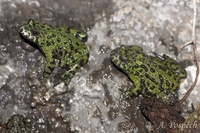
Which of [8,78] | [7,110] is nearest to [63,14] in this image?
[8,78]

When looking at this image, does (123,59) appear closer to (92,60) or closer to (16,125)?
(92,60)

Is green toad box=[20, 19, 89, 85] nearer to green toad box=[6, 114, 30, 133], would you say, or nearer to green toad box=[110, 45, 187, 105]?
green toad box=[110, 45, 187, 105]

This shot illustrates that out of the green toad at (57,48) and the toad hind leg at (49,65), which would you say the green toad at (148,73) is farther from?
the toad hind leg at (49,65)

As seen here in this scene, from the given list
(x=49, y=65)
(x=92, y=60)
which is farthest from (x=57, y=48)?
(x=92, y=60)

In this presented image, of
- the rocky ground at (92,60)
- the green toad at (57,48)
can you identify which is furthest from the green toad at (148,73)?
the green toad at (57,48)

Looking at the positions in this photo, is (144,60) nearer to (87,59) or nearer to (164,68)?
(164,68)

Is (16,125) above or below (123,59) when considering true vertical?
below
